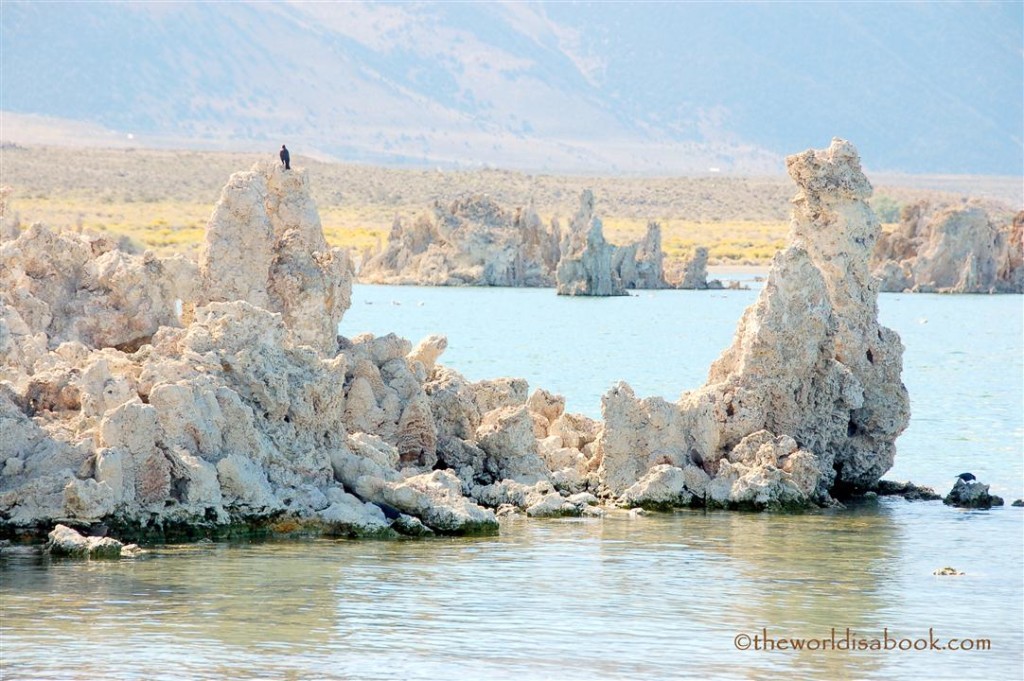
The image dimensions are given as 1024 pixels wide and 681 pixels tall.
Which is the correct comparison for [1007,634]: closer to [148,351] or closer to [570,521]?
[570,521]

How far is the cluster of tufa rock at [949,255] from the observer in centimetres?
8069

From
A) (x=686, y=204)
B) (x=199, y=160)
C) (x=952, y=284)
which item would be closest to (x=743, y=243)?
(x=952, y=284)

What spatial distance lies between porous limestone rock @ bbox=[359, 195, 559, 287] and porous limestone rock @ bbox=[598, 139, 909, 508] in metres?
60.0

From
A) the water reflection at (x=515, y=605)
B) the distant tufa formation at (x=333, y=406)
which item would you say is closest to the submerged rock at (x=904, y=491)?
the distant tufa formation at (x=333, y=406)

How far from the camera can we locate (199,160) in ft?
500

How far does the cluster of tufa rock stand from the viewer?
80688 millimetres

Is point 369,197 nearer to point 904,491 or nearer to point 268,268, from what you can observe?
point 268,268

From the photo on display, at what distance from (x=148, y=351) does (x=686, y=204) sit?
128651mm

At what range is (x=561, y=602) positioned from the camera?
15.6 metres

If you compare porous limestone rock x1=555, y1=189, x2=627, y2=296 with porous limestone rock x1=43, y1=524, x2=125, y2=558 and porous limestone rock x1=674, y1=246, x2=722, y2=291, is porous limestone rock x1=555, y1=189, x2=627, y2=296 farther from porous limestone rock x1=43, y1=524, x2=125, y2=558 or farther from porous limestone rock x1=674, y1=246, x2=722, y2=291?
porous limestone rock x1=43, y1=524, x2=125, y2=558

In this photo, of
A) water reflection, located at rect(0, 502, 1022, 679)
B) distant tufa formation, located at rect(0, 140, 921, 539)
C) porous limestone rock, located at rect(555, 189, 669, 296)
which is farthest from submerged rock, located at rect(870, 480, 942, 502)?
porous limestone rock, located at rect(555, 189, 669, 296)

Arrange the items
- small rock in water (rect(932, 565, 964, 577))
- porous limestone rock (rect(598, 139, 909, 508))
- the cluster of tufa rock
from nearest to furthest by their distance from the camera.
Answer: small rock in water (rect(932, 565, 964, 577)) < porous limestone rock (rect(598, 139, 909, 508)) < the cluster of tufa rock

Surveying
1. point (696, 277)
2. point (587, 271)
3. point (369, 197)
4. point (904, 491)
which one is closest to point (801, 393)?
point (904, 491)

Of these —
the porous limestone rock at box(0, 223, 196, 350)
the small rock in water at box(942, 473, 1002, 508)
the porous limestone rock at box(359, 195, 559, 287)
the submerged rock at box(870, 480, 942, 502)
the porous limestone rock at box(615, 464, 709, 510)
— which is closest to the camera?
the porous limestone rock at box(615, 464, 709, 510)
